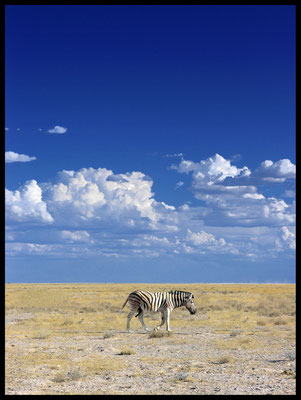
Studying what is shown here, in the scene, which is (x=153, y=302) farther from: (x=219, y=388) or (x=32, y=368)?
(x=219, y=388)

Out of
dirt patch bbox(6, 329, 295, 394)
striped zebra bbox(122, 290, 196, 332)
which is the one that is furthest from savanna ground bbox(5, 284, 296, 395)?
striped zebra bbox(122, 290, 196, 332)

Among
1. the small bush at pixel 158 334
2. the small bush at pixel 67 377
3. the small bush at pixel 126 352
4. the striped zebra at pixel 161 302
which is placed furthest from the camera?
the striped zebra at pixel 161 302

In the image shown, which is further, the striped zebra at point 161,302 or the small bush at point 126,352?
the striped zebra at point 161,302

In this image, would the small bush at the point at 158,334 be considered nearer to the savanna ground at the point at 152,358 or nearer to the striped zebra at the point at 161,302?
the savanna ground at the point at 152,358

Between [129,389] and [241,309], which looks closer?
[129,389]

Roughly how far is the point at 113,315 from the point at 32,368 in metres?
22.7

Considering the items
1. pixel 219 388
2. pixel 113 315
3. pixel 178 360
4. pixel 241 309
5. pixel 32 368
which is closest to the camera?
pixel 219 388

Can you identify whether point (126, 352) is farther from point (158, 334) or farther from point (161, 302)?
point (161, 302)

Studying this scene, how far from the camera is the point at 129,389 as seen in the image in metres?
13.7

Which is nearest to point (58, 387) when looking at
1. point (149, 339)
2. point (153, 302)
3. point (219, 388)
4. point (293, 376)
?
point (219, 388)

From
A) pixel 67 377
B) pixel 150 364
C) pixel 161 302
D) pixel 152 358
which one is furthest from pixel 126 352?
pixel 161 302

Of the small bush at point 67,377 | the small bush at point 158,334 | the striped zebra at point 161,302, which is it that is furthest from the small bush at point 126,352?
the striped zebra at point 161,302
